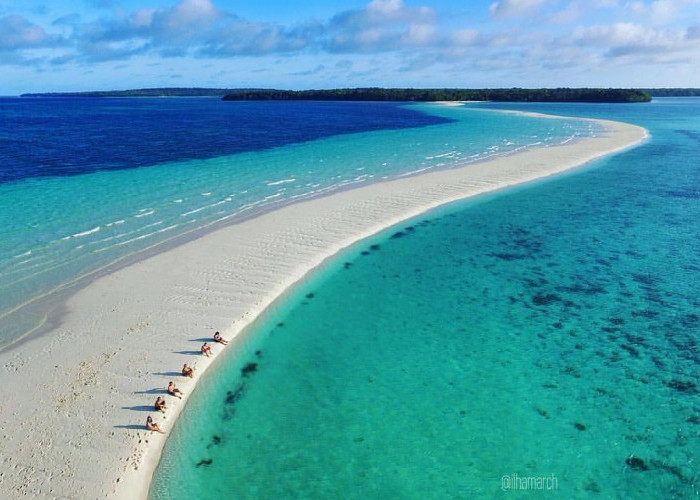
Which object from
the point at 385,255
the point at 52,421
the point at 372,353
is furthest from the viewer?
the point at 385,255

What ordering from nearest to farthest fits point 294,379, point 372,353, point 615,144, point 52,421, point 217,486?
1. point 217,486
2. point 52,421
3. point 294,379
4. point 372,353
5. point 615,144

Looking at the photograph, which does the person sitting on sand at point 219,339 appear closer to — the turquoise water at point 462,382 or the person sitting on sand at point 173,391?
the turquoise water at point 462,382

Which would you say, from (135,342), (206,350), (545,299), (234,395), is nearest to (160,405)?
(234,395)

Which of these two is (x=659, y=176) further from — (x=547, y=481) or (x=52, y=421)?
(x=52, y=421)

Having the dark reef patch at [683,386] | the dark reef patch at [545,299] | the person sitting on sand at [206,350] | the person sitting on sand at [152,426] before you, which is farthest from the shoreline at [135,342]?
the dark reef patch at [683,386]

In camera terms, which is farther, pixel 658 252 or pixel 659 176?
pixel 659 176

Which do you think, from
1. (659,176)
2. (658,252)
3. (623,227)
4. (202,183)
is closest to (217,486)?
(658,252)

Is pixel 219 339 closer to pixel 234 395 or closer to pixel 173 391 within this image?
pixel 234 395
